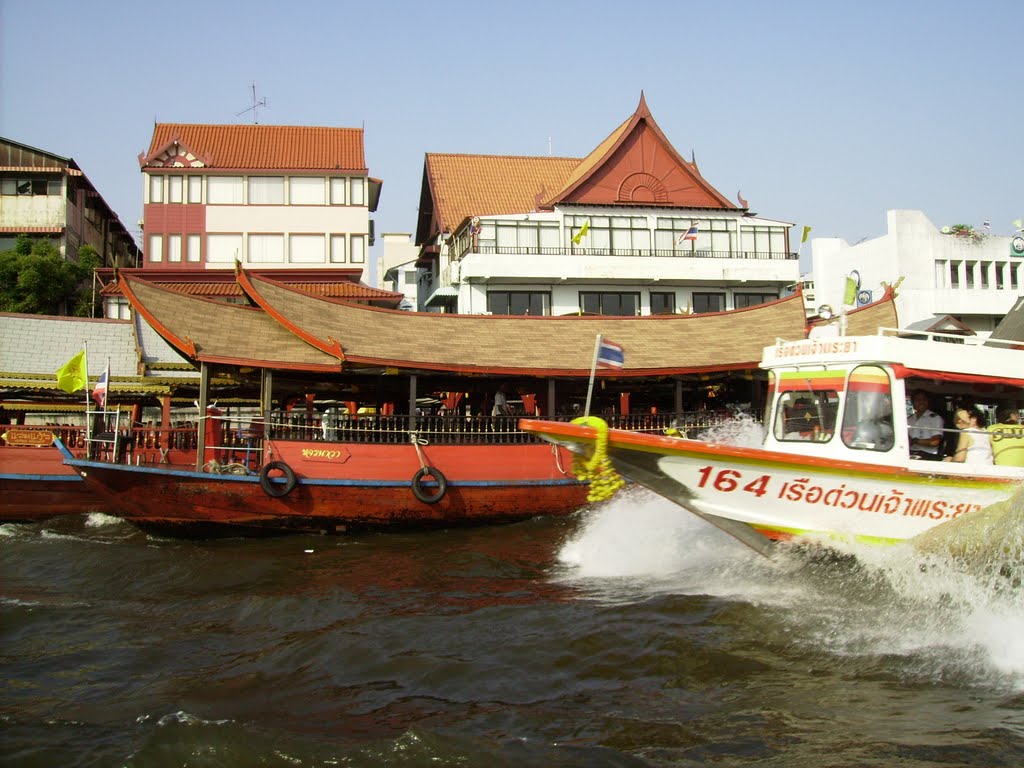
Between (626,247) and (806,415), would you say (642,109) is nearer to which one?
(626,247)

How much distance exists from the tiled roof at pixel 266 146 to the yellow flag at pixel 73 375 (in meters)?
16.7

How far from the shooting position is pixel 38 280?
2988 centimetres

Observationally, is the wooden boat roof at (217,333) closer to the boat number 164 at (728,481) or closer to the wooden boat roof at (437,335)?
the wooden boat roof at (437,335)

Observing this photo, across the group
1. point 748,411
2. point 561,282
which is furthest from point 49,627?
point 561,282

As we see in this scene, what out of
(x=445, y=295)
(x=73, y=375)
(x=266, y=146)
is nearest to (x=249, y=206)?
(x=266, y=146)

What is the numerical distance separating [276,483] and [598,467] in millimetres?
6971

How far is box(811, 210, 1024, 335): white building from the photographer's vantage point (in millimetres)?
34219

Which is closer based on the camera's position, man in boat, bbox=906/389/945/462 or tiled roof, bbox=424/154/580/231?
man in boat, bbox=906/389/945/462

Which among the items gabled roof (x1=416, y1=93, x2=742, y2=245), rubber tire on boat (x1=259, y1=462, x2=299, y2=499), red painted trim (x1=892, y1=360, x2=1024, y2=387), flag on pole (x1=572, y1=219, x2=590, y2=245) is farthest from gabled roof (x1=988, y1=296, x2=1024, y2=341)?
rubber tire on boat (x1=259, y1=462, x2=299, y2=499)

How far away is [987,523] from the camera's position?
346 inches

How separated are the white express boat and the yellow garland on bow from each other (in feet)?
0.07

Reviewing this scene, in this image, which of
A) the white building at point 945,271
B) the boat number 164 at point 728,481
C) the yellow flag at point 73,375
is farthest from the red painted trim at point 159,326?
the white building at point 945,271

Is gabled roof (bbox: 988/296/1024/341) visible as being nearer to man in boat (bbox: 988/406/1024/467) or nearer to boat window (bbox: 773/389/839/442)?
man in boat (bbox: 988/406/1024/467)

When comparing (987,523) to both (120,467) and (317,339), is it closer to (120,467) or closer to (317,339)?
(317,339)
